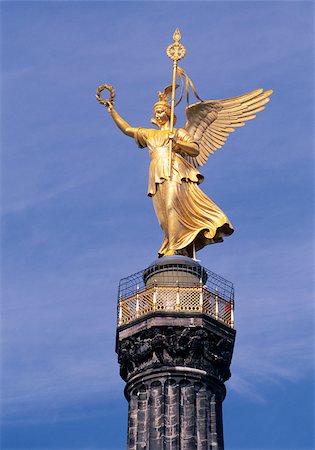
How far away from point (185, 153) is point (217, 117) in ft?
8.36

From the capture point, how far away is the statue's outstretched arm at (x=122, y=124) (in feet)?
183

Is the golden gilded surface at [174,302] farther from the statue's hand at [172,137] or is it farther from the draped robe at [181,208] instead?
the statue's hand at [172,137]

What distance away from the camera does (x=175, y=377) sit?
49.1 meters

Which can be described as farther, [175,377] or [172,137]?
[172,137]

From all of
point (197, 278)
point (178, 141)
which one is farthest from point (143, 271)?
point (178, 141)

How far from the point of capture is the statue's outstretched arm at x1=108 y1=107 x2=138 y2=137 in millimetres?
55881

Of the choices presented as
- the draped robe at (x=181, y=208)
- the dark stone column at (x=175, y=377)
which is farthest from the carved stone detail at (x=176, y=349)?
the draped robe at (x=181, y=208)

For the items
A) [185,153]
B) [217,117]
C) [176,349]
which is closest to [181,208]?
[185,153]

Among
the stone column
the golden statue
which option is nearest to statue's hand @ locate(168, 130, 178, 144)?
the golden statue

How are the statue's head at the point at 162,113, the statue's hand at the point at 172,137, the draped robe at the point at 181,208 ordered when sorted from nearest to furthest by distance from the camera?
1. the draped robe at the point at 181,208
2. the statue's hand at the point at 172,137
3. the statue's head at the point at 162,113

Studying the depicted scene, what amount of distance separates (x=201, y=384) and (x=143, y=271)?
5.05 m

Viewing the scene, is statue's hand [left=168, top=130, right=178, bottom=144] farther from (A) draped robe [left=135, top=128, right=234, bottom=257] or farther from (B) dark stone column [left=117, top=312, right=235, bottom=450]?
(B) dark stone column [left=117, top=312, right=235, bottom=450]

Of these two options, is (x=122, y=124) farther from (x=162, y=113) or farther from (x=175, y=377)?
(x=175, y=377)

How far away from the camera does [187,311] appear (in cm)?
4975
